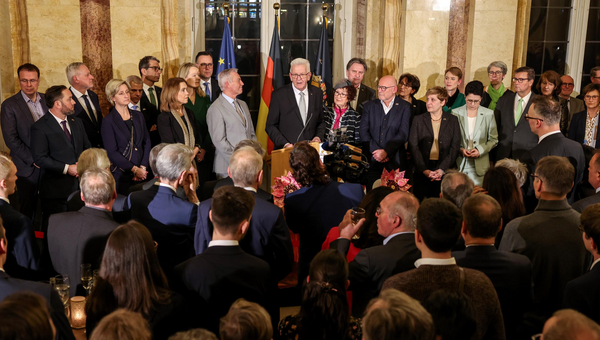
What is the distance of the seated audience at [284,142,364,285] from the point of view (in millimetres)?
3438

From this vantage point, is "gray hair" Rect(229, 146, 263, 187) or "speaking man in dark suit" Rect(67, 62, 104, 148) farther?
"speaking man in dark suit" Rect(67, 62, 104, 148)

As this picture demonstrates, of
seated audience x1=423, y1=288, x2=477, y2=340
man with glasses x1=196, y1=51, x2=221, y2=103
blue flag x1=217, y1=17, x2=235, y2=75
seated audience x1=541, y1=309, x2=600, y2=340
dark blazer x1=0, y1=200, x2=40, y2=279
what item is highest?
blue flag x1=217, y1=17, x2=235, y2=75

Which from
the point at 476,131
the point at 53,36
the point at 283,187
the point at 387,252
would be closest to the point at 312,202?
the point at 283,187

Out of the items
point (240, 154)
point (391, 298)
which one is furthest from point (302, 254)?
point (391, 298)

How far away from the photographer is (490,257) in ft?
8.04

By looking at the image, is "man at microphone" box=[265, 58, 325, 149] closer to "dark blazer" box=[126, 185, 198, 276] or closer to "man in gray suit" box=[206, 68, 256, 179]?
"man in gray suit" box=[206, 68, 256, 179]

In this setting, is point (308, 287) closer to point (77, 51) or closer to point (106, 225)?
point (106, 225)

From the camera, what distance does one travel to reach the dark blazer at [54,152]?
4.71 metres

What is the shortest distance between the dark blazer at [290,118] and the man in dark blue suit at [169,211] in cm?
256

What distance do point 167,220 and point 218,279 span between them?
0.99m

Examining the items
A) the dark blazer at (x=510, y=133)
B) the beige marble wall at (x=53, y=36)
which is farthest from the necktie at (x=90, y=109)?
the dark blazer at (x=510, y=133)

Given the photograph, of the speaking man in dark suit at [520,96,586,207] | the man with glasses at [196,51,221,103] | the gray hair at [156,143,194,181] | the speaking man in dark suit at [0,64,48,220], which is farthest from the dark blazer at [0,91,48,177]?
the speaking man in dark suit at [520,96,586,207]

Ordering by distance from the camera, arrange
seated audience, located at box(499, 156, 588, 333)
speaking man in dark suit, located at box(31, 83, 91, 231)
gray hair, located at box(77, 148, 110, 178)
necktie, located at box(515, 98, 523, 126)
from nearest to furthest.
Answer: seated audience, located at box(499, 156, 588, 333)
gray hair, located at box(77, 148, 110, 178)
speaking man in dark suit, located at box(31, 83, 91, 231)
necktie, located at box(515, 98, 523, 126)

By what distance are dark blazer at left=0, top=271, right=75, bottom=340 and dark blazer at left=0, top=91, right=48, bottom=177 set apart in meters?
3.17
